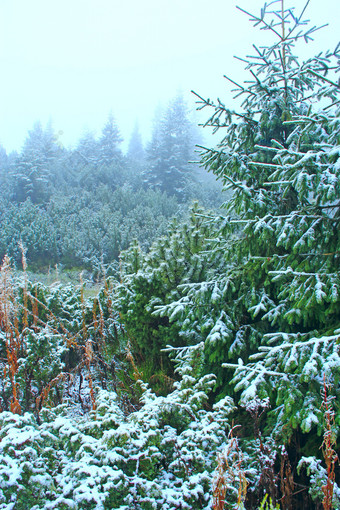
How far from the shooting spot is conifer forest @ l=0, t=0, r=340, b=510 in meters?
1.54

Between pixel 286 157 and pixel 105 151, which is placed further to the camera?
pixel 105 151

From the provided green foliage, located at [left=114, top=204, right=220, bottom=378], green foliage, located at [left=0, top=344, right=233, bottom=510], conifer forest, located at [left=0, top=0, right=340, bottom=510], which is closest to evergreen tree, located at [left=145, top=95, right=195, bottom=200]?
green foliage, located at [left=114, top=204, right=220, bottom=378]

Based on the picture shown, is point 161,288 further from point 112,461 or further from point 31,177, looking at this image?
point 31,177

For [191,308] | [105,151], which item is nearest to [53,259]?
[191,308]

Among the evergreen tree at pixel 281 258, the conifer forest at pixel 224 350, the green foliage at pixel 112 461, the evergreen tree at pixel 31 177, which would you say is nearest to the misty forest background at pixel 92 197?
the evergreen tree at pixel 31 177

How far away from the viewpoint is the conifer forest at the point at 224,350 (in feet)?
5.06

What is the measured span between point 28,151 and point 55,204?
20.9 feet

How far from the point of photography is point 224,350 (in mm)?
2926

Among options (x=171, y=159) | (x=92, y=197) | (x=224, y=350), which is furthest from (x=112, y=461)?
(x=171, y=159)

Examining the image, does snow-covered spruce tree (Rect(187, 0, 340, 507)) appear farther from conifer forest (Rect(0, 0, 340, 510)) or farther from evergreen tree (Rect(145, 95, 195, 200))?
evergreen tree (Rect(145, 95, 195, 200))

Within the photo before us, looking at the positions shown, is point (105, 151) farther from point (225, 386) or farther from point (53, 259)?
point (225, 386)

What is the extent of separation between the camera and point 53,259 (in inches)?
483

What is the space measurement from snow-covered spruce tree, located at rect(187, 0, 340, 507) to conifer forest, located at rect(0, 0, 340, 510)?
2 centimetres

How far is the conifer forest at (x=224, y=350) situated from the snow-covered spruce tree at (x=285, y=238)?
16mm
